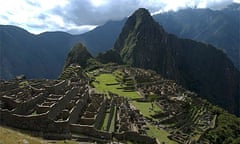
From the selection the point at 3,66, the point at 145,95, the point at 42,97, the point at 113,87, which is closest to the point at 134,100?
the point at 145,95

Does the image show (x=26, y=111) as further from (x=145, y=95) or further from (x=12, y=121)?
(x=145, y=95)

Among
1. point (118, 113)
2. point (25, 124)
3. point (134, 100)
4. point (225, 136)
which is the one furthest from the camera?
point (134, 100)

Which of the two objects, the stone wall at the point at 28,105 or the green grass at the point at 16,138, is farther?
the stone wall at the point at 28,105

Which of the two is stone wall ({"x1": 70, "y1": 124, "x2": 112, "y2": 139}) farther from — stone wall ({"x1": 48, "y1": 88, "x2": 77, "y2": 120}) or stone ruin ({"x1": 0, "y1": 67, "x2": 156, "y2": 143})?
stone wall ({"x1": 48, "y1": 88, "x2": 77, "y2": 120})

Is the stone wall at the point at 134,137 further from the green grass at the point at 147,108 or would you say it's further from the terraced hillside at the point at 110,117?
the green grass at the point at 147,108

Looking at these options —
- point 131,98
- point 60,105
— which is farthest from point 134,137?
point 131,98

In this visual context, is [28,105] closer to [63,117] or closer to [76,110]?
[63,117]

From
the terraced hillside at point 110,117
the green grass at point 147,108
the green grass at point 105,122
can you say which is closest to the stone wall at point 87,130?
the terraced hillside at point 110,117

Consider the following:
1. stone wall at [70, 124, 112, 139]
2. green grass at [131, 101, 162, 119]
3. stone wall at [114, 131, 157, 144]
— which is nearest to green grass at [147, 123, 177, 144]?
stone wall at [114, 131, 157, 144]

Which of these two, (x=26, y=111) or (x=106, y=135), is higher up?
(x=26, y=111)
